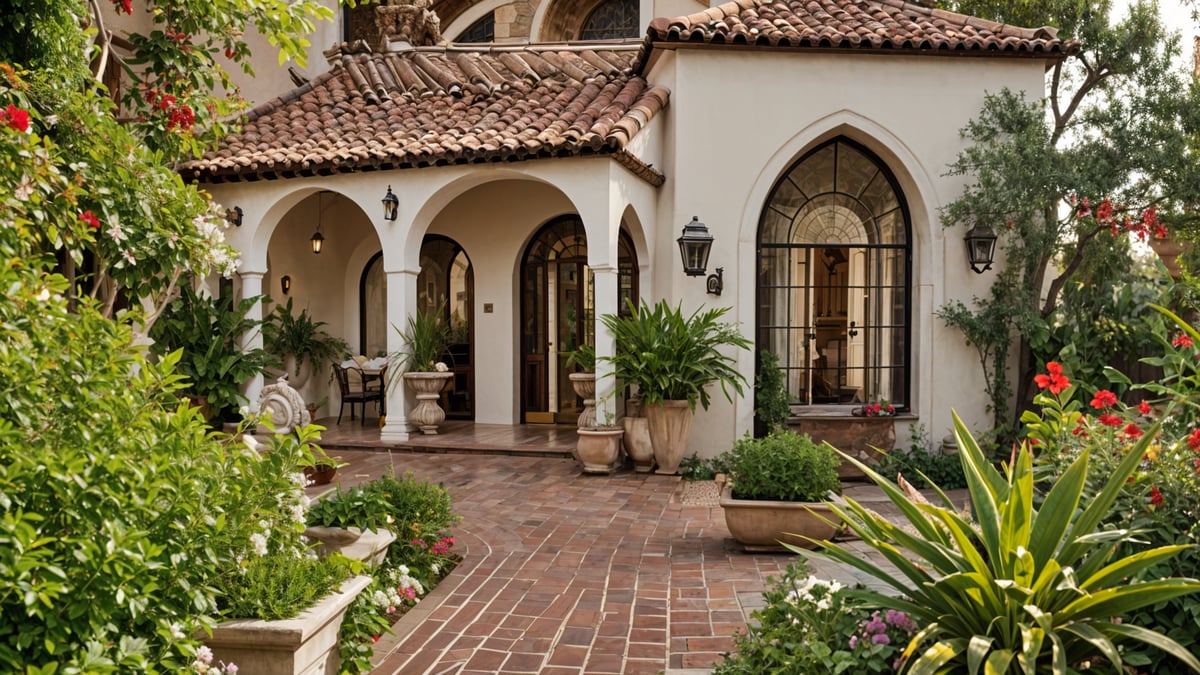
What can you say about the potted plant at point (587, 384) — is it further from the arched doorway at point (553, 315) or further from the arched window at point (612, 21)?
the arched window at point (612, 21)

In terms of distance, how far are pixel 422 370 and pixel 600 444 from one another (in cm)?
314

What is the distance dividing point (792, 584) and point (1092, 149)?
7.34 m

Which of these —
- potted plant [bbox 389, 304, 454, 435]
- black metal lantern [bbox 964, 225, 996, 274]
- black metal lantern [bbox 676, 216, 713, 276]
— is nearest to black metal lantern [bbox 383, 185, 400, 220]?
potted plant [bbox 389, 304, 454, 435]

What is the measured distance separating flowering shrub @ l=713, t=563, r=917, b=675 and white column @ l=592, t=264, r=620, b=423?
17.8ft

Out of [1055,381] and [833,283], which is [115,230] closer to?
[1055,381]

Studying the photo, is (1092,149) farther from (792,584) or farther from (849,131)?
(792,584)

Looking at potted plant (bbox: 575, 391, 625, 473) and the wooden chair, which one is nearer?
potted plant (bbox: 575, 391, 625, 473)

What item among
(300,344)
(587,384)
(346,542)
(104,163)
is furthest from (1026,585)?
(300,344)

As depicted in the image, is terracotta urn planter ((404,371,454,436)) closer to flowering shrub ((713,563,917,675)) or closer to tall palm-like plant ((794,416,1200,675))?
flowering shrub ((713,563,917,675))

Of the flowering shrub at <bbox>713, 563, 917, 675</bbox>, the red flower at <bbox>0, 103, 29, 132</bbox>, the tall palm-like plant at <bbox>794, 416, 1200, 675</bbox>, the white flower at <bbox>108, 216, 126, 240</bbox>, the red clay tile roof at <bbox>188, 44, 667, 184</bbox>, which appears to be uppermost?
the red clay tile roof at <bbox>188, 44, 667, 184</bbox>

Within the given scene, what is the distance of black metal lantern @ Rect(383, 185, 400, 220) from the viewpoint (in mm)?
10156

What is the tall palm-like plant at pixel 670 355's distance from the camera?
8828 millimetres

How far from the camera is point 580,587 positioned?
5.28m

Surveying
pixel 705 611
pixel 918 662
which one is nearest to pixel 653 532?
pixel 705 611
